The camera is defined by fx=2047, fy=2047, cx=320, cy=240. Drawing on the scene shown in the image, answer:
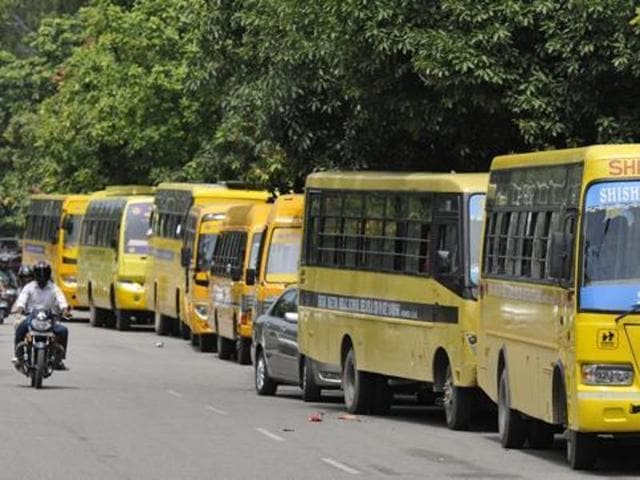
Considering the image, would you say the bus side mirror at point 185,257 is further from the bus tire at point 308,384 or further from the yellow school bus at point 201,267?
the bus tire at point 308,384

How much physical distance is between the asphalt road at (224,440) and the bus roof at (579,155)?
2.57 m

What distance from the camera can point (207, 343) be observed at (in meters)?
41.0

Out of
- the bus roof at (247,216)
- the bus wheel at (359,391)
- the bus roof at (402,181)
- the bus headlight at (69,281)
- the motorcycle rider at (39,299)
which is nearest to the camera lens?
the bus roof at (402,181)

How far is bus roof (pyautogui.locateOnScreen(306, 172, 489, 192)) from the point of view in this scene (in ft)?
71.2

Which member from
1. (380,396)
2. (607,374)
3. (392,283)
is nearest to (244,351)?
(380,396)

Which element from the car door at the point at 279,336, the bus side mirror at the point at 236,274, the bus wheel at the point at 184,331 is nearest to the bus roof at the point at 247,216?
the bus side mirror at the point at 236,274

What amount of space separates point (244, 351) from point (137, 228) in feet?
48.6

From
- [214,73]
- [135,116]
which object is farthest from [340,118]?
[135,116]

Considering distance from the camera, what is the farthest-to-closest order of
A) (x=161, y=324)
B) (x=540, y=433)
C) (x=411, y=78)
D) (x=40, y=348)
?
(x=161, y=324) → (x=40, y=348) → (x=411, y=78) → (x=540, y=433)

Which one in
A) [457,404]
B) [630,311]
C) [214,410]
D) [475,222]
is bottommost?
[214,410]

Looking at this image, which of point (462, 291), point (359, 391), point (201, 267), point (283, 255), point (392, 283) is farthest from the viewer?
point (201, 267)

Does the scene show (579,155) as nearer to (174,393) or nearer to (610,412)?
(610,412)

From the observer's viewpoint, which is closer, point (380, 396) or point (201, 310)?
point (380, 396)

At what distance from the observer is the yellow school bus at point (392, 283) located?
21406mm
